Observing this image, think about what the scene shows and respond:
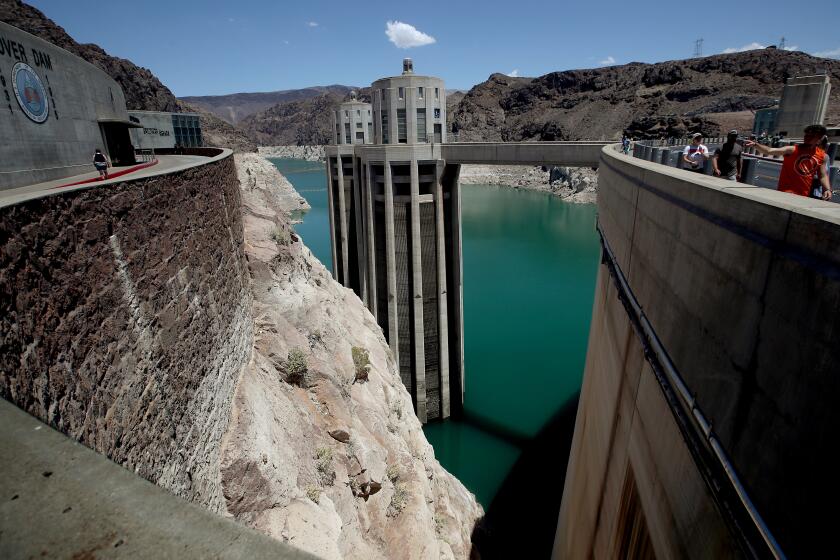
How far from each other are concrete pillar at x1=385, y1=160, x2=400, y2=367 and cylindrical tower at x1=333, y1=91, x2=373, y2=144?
41.4 feet

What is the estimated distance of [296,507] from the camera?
7785mm

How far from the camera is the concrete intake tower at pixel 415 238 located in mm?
20469

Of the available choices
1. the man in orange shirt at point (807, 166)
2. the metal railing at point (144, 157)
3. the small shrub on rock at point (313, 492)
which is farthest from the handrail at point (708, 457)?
the metal railing at point (144, 157)

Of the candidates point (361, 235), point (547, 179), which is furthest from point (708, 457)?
point (547, 179)

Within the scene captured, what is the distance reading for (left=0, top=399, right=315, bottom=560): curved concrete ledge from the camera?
1.48 meters

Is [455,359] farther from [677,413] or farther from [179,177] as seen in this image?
[677,413]

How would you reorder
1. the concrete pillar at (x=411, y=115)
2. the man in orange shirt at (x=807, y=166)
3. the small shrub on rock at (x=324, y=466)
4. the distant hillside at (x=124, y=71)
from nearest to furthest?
the man in orange shirt at (x=807, y=166), the small shrub on rock at (x=324, y=466), the concrete pillar at (x=411, y=115), the distant hillside at (x=124, y=71)

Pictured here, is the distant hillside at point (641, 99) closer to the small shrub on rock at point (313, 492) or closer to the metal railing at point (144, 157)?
the metal railing at point (144, 157)

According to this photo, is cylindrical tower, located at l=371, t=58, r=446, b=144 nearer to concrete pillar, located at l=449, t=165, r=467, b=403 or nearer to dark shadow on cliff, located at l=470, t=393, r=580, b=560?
concrete pillar, located at l=449, t=165, r=467, b=403

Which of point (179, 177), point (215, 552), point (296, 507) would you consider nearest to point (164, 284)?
point (179, 177)

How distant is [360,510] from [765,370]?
28.2ft

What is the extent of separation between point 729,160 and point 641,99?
107 metres

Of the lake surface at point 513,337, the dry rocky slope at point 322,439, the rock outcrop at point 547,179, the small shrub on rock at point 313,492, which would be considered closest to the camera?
the dry rocky slope at point 322,439

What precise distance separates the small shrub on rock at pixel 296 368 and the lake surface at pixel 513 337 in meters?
10.6
